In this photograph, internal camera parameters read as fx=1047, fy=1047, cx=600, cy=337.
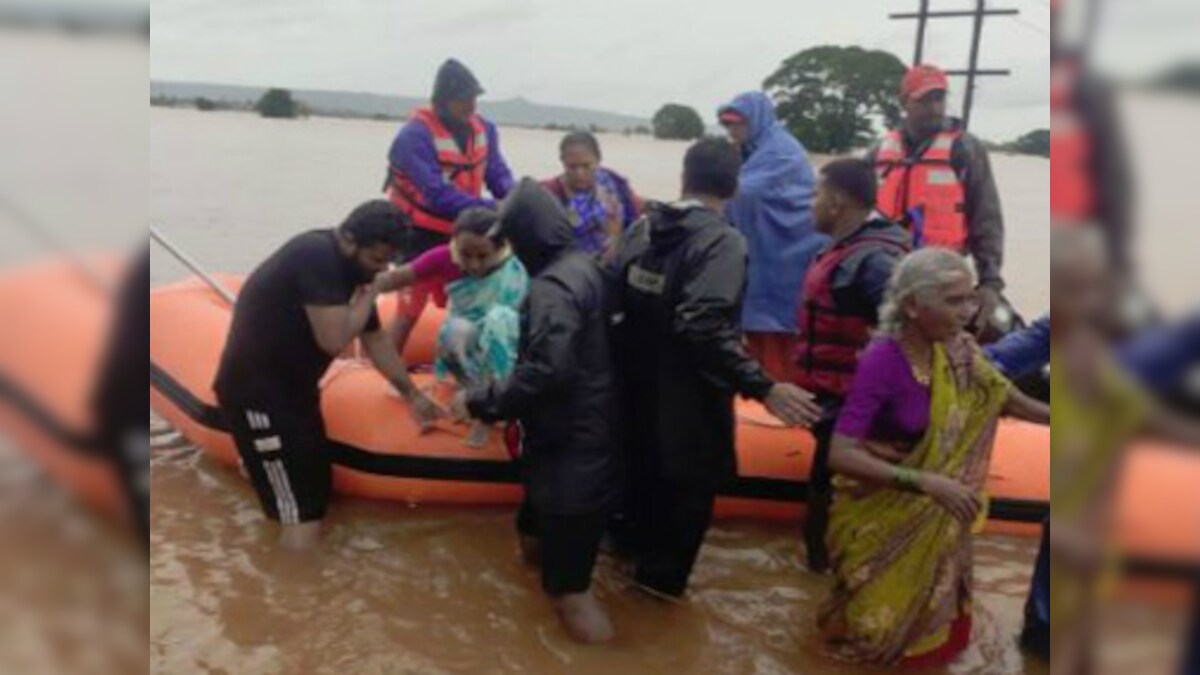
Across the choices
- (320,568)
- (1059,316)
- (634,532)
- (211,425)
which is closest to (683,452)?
(634,532)

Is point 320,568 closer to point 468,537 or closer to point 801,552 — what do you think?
point 468,537

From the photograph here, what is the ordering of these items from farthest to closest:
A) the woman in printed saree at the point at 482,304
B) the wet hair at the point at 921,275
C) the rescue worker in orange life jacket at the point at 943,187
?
the rescue worker in orange life jacket at the point at 943,187, the woman in printed saree at the point at 482,304, the wet hair at the point at 921,275

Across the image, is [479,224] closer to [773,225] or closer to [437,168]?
[437,168]

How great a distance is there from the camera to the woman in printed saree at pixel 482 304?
10.4 feet

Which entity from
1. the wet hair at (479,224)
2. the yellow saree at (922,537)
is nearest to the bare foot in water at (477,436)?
the wet hair at (479,224)

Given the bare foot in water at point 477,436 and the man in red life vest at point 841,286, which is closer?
the man in red life vest at point 841,286

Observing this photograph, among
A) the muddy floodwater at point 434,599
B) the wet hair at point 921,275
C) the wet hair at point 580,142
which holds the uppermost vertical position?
the wet hair at point 580,142

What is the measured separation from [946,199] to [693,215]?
5.57 ft

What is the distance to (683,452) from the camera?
9.38 ft

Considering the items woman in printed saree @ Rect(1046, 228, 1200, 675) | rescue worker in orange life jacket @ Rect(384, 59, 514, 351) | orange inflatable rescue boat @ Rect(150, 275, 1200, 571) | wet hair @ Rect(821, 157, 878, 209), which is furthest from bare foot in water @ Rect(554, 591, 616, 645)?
woman in printed saree @ Rect(1046, 228, 1200, 675)

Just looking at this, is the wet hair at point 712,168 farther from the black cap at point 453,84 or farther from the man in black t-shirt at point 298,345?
the black cap at point 453,84

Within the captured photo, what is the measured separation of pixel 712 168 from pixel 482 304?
2.86 ft

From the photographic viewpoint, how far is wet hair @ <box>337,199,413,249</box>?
3008 millimetres

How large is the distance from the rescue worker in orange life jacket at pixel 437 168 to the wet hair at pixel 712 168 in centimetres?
138
